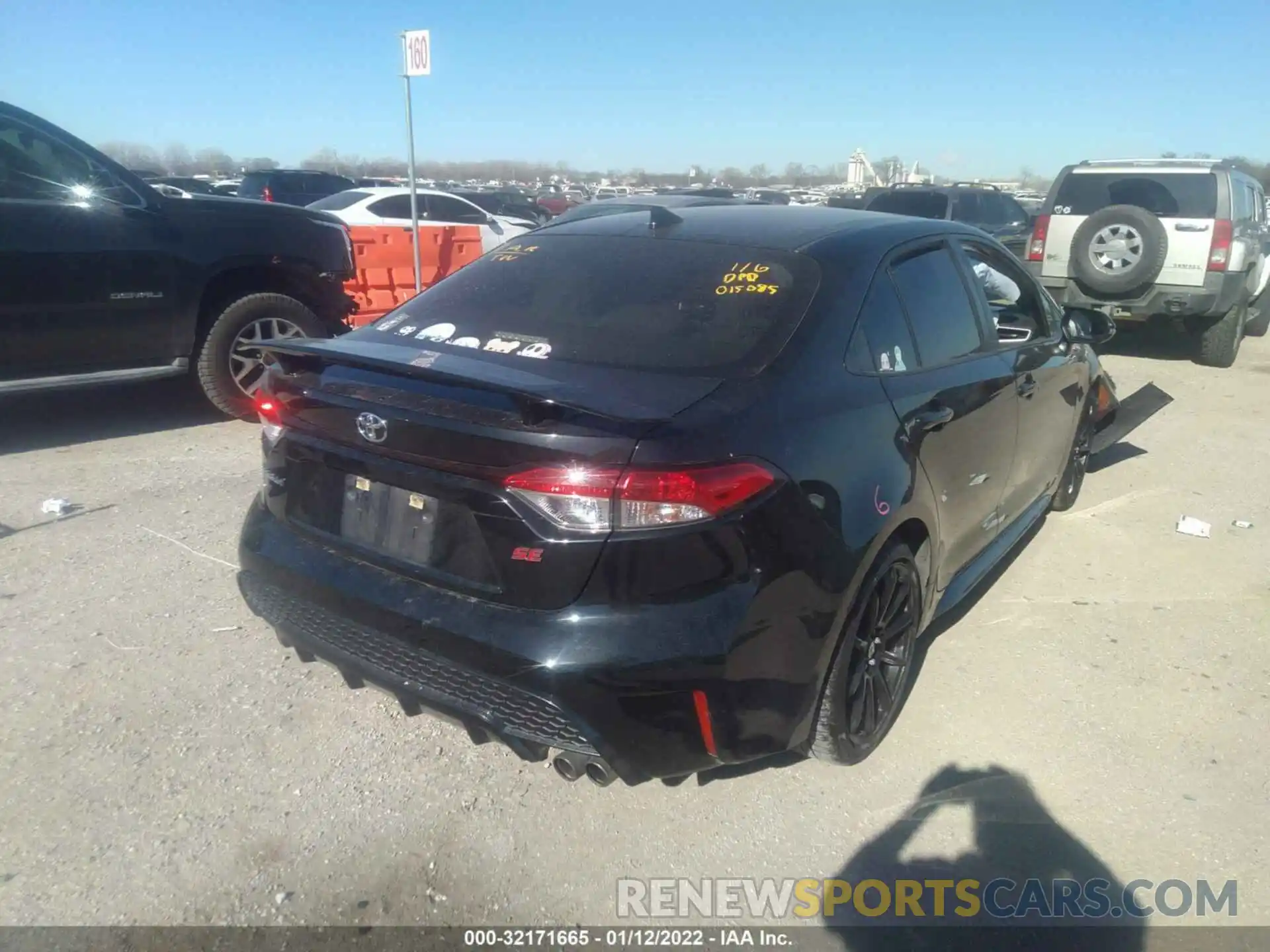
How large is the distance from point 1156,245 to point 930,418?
7114 millimetres

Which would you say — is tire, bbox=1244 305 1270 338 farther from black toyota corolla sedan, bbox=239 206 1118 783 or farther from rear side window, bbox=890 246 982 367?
black toyota corolla sedan, bbox=239 206 1118 783

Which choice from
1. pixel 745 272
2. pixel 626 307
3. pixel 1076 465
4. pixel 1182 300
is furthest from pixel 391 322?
pixel 1182 300

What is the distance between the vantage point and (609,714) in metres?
2.25

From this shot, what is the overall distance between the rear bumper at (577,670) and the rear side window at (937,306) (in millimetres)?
1333

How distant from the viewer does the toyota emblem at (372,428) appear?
246 centimetres

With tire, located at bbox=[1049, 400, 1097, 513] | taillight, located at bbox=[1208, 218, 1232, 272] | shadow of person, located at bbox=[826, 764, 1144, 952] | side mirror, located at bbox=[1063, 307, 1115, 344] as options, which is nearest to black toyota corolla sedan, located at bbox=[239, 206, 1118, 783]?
shadow of person, located at bbox=[826, 764, 1144, 952]

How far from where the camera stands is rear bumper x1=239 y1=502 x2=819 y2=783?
7.32ft

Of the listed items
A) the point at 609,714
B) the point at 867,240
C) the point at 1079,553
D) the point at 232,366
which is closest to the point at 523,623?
the point at 609,714

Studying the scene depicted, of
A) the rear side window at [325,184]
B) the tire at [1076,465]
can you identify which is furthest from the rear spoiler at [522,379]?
the rear side window at [325,184]

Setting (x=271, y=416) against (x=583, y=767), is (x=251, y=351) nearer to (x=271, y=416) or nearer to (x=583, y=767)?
(x=271, y=416)

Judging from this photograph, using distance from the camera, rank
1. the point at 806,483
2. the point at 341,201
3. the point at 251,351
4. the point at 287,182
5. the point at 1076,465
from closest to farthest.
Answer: the point at 806,483, the point at 1076,465, the point at 251,351, the point at 341,201, the point at 287,182

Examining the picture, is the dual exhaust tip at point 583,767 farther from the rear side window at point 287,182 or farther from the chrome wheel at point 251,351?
the rear side window at point 287,182

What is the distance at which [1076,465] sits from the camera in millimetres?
5363

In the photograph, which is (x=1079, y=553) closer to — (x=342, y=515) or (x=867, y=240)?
(x=867, y=240)
